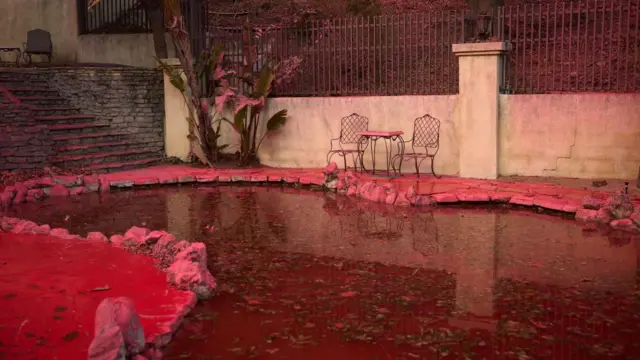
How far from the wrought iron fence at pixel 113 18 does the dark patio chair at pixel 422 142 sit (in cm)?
890

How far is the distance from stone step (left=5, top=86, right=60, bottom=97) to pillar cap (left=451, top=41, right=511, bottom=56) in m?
8.06

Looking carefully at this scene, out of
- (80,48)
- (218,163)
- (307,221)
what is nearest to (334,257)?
(307,221)

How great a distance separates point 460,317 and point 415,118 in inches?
280

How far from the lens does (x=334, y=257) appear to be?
721cm

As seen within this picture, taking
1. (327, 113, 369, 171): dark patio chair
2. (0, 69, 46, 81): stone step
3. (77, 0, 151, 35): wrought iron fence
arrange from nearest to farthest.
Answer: (327, 113, 369, 171): dark patio chair, (0, 69, 46, 81): stone step, (77, 0, 151, 35): wrought iron fence

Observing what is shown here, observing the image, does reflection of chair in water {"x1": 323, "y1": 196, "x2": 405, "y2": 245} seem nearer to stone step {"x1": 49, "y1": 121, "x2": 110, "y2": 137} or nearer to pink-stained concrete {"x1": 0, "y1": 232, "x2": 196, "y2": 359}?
pink-stained concrete {"x1": 0, "y1": 232, "x2": 196, "y2": 359}

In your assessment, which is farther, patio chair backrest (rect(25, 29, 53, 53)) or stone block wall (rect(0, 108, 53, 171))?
patio chair backrest (rect(25, 29, 53, 53))

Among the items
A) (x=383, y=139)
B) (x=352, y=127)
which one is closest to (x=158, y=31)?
(x=352, y=127)

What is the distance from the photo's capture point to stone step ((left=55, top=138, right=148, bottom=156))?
13.2 meters

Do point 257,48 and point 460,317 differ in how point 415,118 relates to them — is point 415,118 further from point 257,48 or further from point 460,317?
point 460,317

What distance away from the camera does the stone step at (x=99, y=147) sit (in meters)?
13.2

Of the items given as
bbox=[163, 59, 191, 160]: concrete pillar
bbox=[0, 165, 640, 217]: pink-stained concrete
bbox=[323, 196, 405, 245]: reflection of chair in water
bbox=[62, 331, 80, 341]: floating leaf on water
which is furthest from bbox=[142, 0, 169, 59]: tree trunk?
bbox=[62, 331, 80, 341]: floating leaf on water

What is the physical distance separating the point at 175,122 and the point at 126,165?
4.59ft

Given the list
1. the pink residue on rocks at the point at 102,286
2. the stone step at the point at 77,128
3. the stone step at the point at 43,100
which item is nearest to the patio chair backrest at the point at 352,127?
the stone step at the point at 77,128
